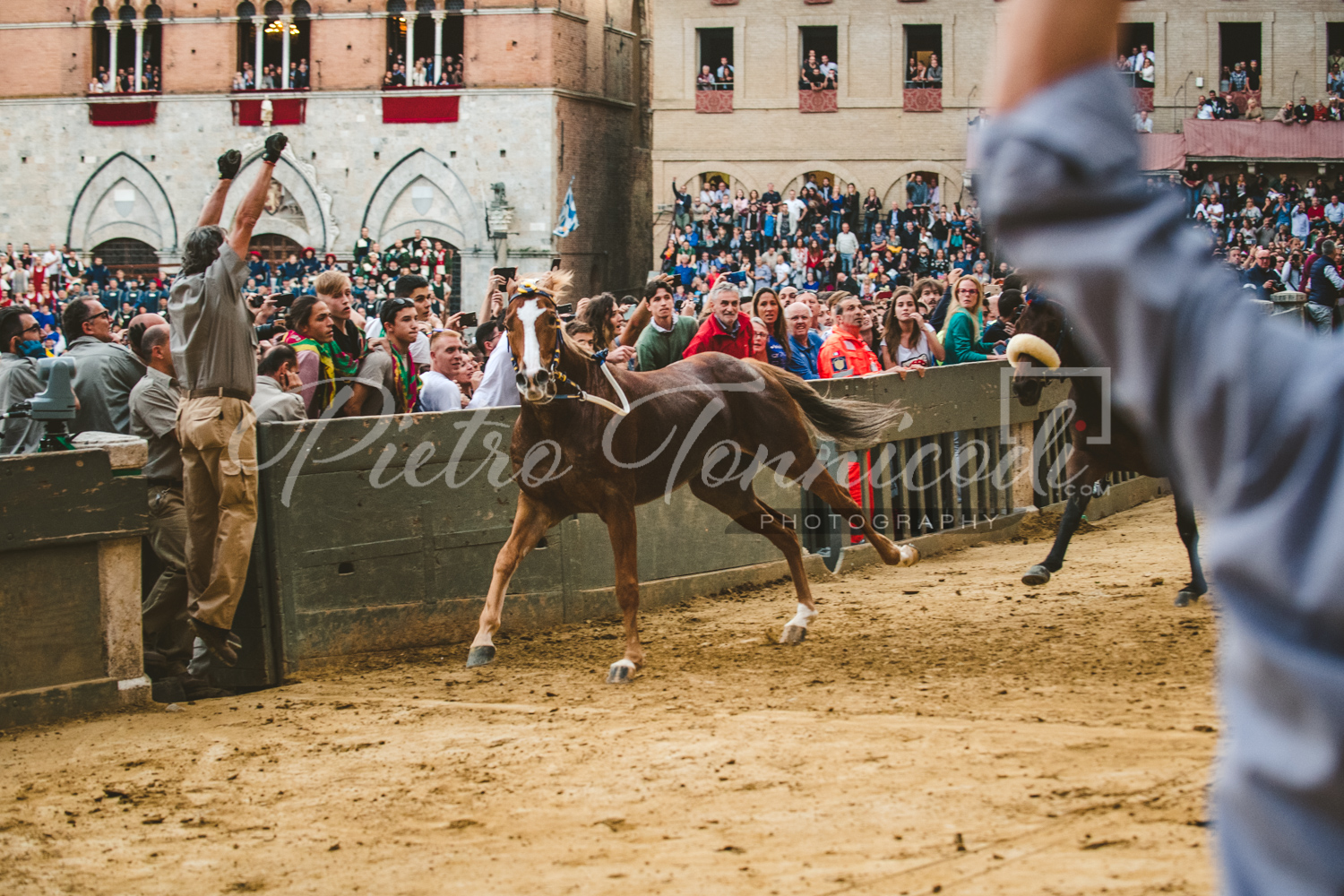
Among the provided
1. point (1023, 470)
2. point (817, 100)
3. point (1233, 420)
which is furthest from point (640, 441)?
point (817, 100)

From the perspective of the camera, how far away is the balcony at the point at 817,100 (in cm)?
3828

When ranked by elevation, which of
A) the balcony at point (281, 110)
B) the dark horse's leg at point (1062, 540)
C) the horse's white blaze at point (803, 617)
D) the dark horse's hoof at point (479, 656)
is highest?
the balcony at point (281, 110)

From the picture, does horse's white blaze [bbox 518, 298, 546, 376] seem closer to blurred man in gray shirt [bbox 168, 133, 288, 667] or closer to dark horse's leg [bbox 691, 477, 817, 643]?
blurred man in gray shirt [bbox 168, 133, 288, 667]

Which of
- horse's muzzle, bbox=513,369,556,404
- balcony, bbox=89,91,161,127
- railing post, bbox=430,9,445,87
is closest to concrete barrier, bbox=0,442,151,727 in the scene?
horse's muzzle, bbox=513,369,556,404

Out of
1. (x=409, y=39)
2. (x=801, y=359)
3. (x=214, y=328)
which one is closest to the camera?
(x=214, y=328)

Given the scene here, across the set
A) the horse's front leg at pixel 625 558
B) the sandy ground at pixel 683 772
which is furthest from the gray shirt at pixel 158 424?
the horse's front leg at pixel 625 558

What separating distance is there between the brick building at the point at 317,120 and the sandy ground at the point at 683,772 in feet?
103

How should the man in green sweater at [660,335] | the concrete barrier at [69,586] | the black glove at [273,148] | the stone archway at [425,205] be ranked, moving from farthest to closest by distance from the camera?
the stone archway at [425,205]
the man in green sweater at [660,335]
the black glove at [273,148]
the concrete barrier at [69,586]

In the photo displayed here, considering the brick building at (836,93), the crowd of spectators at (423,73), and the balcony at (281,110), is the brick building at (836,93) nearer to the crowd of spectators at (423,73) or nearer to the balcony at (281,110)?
the crowd of spectators at (423,73)

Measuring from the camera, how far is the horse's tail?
30.3 ft

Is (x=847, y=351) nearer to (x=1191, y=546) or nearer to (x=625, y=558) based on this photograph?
(x=1191, y=546)

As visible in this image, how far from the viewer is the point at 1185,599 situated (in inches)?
333

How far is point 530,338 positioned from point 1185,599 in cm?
461

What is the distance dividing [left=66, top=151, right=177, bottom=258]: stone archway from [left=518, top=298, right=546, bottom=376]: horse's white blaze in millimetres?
35314
